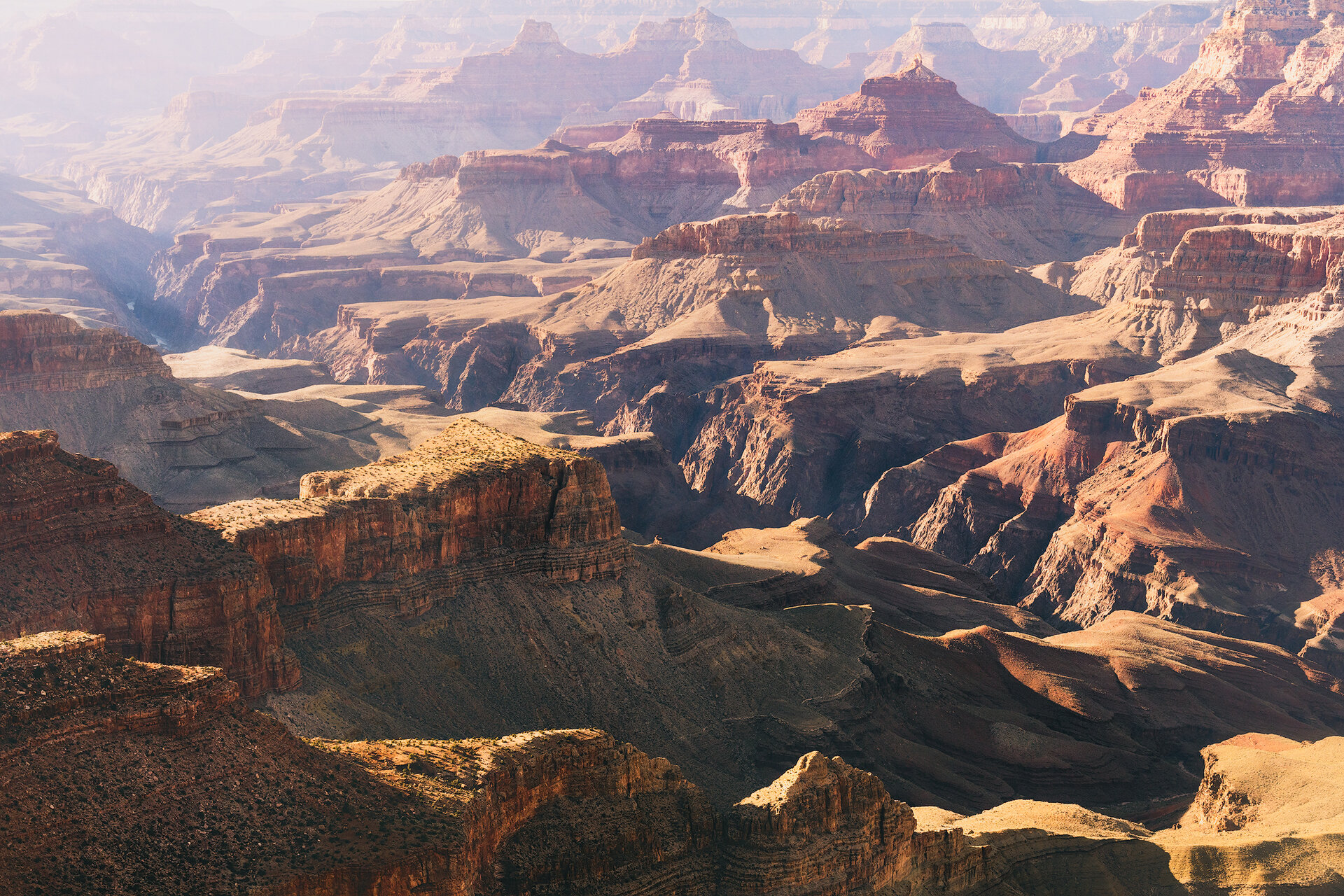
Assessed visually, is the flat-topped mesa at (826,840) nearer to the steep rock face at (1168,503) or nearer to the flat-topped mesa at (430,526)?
the flat-topped mesa at (430,526)

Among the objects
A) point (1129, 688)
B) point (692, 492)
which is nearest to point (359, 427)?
point (692, 492)

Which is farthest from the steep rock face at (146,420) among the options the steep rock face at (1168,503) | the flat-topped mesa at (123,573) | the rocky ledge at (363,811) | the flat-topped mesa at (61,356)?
the rocky ledge at (363,811)

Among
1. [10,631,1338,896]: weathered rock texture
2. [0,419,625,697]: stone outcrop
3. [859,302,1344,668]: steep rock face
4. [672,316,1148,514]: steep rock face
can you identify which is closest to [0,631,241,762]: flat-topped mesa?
[10,631,1338,896]: weathered rock texture

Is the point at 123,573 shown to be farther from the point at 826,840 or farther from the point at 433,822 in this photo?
the point at 826,840

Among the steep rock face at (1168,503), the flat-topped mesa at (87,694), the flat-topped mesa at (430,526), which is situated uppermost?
the flat-topped mesa at (87,694)

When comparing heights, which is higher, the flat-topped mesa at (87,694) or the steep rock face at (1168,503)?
the flat-topped mesa at (87,694)

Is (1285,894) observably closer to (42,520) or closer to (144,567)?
(144,567)

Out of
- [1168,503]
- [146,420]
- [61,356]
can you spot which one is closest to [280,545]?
[146,420]
